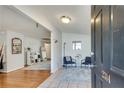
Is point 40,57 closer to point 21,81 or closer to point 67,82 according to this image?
point 21,81

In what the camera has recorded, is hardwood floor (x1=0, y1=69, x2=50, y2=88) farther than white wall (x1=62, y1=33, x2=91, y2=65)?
No

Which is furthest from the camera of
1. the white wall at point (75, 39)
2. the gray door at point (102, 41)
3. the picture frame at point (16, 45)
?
the white wall at point (75, 39)

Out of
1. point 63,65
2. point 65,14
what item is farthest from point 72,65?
point 65,14

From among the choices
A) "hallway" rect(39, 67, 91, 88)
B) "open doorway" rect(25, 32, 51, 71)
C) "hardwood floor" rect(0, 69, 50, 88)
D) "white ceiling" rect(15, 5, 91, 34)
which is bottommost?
"hardwood floor" rect(0, 69, 50, 88)

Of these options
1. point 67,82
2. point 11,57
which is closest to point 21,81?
point 67,82

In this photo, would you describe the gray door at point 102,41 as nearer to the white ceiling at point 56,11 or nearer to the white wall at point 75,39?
the white ceiling at point 56,11

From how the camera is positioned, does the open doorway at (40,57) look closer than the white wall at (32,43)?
Yes

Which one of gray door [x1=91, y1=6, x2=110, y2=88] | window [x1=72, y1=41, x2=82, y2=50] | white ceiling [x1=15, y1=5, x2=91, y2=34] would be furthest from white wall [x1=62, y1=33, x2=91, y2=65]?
gray door [x1=91, y1=6, x2=110, y2=88]

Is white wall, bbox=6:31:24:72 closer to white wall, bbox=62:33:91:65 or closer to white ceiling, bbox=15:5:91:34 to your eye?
white wall, bbox=62:33:91:65

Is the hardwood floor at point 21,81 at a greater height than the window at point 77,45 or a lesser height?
lesser

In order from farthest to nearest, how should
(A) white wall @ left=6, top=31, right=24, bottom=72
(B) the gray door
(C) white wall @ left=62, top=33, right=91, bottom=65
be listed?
(C) white wall @ left=62, top=33, right=91, bottom=65
(A) white wall @ left=6, top=31, right=24, bottom=72
(B) the gray door

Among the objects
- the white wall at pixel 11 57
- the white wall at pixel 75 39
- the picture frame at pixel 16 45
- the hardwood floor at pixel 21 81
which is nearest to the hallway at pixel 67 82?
the hardwood floor at pixel 21 81

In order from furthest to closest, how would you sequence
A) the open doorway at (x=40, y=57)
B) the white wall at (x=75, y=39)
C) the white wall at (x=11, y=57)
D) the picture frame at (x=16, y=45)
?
the open doorway at (x=40, y=57), the white wall at (x=75, y=39), the picture frame at (x=16, y=45), the white wall at (x=11, y=57)
